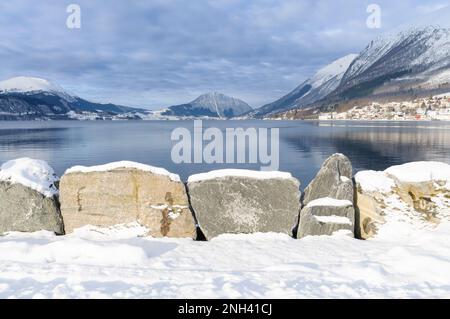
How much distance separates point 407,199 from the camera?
11.4m

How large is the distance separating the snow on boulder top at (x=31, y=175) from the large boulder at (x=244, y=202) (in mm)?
4496

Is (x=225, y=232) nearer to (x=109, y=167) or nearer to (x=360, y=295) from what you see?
(x=109, y=167)

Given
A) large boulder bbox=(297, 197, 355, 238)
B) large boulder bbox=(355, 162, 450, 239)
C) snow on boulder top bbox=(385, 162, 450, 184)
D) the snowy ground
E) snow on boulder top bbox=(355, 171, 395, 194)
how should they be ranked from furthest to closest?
snow on boulder top bbox=(355, 171, 395, 194), snow on boulder top bbox=(385, 162, 450, 184), large boulder bbox=(355, 162, 450, 239), large boulder bbox=(297, 197, 355, 238), the snowy ground

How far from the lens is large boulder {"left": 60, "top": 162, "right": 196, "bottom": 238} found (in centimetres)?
1134

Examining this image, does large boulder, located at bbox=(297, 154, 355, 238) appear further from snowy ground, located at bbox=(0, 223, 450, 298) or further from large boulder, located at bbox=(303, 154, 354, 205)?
Answer: snowy ground, located at bbox=(0, 223, 450, 298)

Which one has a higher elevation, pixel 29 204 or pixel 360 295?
pixel 29 204

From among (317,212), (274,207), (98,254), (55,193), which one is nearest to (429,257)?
(317,212)

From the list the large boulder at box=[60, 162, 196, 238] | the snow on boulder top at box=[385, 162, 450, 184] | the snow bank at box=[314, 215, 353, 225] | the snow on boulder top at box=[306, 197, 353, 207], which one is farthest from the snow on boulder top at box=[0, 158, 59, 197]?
the snow on boulder top at box=[385, 162, 450, 184]

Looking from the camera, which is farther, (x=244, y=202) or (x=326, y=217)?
A: (x=244, y=202)

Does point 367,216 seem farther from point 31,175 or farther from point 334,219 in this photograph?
point 31,175

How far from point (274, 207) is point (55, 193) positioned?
6.80m

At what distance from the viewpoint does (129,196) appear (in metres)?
11.4

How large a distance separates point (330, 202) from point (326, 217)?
0.47m

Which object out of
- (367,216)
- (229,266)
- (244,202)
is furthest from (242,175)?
(367,216)
